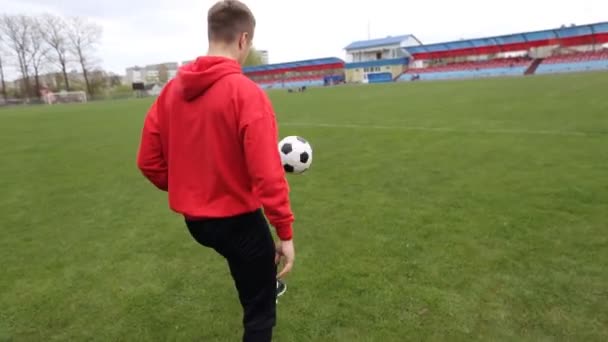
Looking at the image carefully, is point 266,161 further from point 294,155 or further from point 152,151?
point 294,155

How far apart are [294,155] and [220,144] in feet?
4.67

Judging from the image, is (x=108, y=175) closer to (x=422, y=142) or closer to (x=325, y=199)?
(x=325, y=199)

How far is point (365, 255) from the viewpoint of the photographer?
411cm

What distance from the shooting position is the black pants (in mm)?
2062

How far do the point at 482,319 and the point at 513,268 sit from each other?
0.91 metres

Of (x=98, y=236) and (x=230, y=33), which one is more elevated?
(x=230, y=33)

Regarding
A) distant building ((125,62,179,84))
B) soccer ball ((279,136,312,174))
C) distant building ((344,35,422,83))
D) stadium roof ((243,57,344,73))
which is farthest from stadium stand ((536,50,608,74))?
distant building ((125,62,179,84))

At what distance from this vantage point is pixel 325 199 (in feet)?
19.9

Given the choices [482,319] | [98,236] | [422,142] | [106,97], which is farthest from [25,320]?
[106,97]

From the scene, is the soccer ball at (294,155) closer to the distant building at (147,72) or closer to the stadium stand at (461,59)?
the stadium stand at (461,59)

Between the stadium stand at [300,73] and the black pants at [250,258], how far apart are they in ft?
221

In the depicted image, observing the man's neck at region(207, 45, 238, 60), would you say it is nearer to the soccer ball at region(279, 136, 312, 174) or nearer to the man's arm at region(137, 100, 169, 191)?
the man's arm at region(137, 100, 169, 191)

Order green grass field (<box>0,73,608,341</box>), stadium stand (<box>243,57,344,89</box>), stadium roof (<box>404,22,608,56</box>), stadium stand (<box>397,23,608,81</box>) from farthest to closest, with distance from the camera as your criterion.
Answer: stadium stand (<box>243,57,344,89</box>), stadium roof (<box>404,22,608,56</box>), stadium stand (<box>397,23,608,81</box>), green grass field (<box>0,73,608,341</box>)

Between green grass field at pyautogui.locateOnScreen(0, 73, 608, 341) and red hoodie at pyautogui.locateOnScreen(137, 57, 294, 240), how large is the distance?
1.42 metres
